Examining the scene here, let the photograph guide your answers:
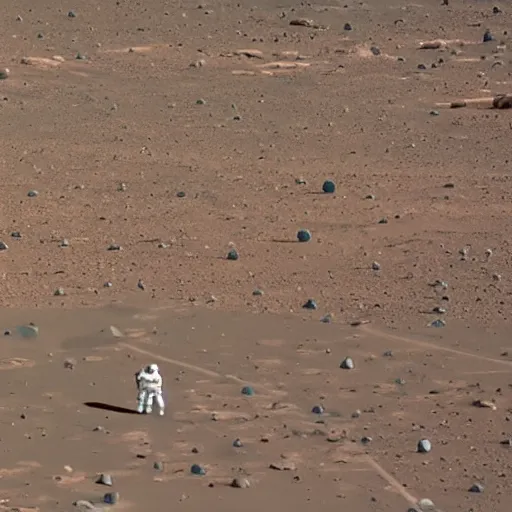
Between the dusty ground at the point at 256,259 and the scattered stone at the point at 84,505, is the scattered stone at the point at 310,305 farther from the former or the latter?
the scattered stone at the point at 84,505

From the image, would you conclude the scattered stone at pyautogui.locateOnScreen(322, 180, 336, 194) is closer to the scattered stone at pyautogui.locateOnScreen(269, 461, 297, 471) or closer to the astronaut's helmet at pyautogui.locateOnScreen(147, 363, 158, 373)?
the astronaut's helmet at pyautogui.locateOnScreen(147, 363, 158, 373)

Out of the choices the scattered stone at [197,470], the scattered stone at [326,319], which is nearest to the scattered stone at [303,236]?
the scattered stone at [326,319]

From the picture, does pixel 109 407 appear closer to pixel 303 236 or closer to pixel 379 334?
pixel 379 334

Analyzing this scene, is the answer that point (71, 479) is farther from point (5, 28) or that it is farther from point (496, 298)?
point (5, 28)

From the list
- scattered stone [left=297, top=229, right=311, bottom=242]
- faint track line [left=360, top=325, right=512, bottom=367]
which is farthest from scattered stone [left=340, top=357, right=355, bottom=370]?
scattered stone [left=297, top=229, right=311, bottom=242]

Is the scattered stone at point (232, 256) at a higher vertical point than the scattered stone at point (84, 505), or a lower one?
higher

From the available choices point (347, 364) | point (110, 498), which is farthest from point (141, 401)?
point (347, 364)
